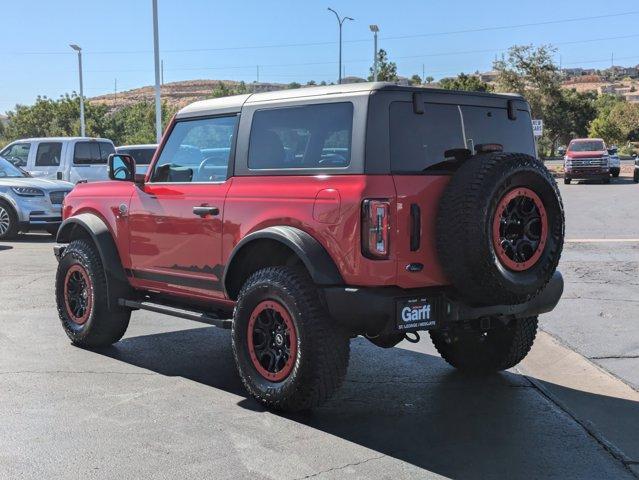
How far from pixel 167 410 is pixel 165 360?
1.36 metres

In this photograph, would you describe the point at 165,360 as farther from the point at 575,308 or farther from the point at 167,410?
the point at 575,308

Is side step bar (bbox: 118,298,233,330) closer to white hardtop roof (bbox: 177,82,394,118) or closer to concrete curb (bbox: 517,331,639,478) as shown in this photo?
white hardtop roof (bbox: 177,82,394,118)

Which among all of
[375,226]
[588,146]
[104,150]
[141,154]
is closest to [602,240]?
[375,226]

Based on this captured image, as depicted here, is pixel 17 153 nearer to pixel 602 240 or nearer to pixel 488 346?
pixel 602 240

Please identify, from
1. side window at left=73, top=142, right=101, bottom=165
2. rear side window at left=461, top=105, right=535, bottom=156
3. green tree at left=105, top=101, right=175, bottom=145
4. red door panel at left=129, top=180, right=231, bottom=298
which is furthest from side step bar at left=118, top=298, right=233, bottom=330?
green tree at left=105, top=101, right=175, bottom=145

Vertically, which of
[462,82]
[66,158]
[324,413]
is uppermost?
[462,82]

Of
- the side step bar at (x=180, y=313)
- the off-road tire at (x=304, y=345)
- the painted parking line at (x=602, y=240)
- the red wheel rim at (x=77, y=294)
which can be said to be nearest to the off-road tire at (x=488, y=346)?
the off-road tire at (x=304, y=345)

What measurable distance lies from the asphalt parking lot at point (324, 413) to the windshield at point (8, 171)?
27.6ft

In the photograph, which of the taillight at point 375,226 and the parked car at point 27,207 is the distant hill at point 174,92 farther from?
the taillight at point 375,226

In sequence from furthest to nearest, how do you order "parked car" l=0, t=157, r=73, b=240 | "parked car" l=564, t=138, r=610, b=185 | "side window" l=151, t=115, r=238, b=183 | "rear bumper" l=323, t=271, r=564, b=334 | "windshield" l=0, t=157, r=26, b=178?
"parked car" l=564, t=138, r=610, b=185 → "windshield" l=0, t=157, r=26, b=178 → "parked car" l=0, t=157, r=73, b=240 → "side window" l=151, t=115, r=238, b=183 → "rear bumper" l=323, t=271, r=564, b=334

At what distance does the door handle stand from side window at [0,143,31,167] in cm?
1361

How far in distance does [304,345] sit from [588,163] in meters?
29.8

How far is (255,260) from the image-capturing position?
5.06m

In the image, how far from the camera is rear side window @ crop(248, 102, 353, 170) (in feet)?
14.8
